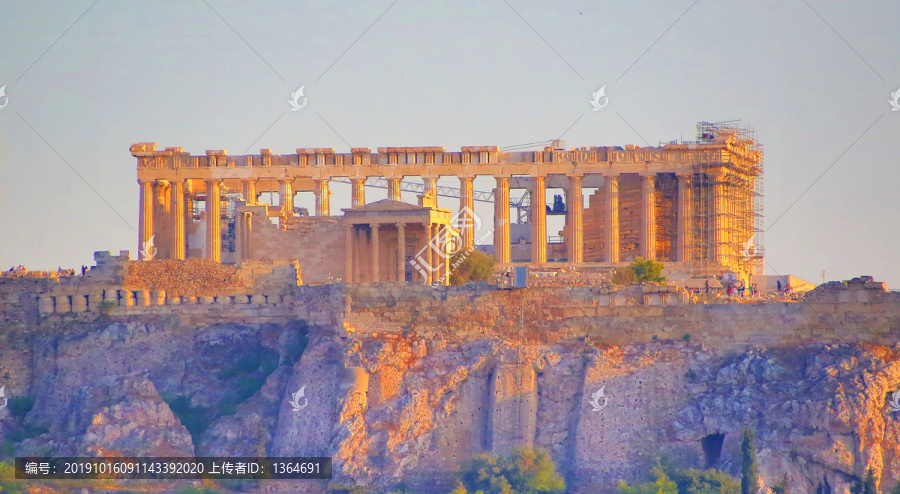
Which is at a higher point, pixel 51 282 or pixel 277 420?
pixel 51 282

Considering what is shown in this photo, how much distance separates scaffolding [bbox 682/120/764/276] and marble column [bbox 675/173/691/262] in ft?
0.74

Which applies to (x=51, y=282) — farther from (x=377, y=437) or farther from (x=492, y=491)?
(x=492, y=491)

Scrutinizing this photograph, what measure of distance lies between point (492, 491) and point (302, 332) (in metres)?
11.3

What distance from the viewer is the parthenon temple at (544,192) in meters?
86.3

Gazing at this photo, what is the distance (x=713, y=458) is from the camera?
61969 millimetres

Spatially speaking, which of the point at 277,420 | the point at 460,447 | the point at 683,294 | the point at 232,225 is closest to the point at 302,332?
the point at 277,420

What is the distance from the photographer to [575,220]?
88.7 meters

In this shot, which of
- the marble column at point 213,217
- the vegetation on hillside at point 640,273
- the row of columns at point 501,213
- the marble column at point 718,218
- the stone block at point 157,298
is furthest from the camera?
the marble column at point 213,217

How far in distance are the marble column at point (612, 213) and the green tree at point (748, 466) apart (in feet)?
92.7

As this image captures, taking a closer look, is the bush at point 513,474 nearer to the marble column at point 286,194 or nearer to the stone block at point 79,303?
the stone block at point 79,303

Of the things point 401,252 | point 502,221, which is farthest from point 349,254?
point 502,221

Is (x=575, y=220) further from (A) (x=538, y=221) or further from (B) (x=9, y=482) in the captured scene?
(B) (x=9, y=482)

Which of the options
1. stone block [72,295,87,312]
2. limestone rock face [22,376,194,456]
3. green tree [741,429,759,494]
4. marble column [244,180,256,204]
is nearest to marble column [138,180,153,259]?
marble column [244,180,256,204]

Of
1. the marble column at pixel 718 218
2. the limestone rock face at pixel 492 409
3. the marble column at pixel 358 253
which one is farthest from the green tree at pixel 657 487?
the marble column at pixel 718 218
